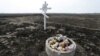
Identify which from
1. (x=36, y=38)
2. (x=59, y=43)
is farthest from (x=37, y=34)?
(x=59, y=43)

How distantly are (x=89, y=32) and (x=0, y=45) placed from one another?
944 millimetres

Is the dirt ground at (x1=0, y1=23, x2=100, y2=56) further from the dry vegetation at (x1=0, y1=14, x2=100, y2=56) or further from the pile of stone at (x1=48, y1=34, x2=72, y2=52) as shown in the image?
the pile of stone at (x1=48, y1=34, x2=72, y2=52)

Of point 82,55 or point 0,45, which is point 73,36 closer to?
point 82,55

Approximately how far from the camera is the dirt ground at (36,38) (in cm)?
138

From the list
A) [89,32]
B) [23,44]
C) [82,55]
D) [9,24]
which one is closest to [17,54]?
[23,44]

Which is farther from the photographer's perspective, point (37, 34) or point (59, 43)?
point (37, 34)

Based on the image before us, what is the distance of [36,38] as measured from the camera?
153cm

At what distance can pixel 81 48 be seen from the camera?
4.79 ft

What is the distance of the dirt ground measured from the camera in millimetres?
1384

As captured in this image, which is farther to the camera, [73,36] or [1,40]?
[73,36]

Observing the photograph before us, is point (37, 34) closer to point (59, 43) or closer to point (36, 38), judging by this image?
point (36, 38)

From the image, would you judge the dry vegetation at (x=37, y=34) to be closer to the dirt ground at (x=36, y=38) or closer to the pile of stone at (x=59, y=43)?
the dirt ground at (x=36, y=38)

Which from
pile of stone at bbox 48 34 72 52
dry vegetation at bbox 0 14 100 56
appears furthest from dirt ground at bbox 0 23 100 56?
pile of stone at bbox 48 34 72 52

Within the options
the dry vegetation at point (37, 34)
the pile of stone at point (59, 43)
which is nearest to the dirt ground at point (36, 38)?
the dry vegetation at point (37, 34)
